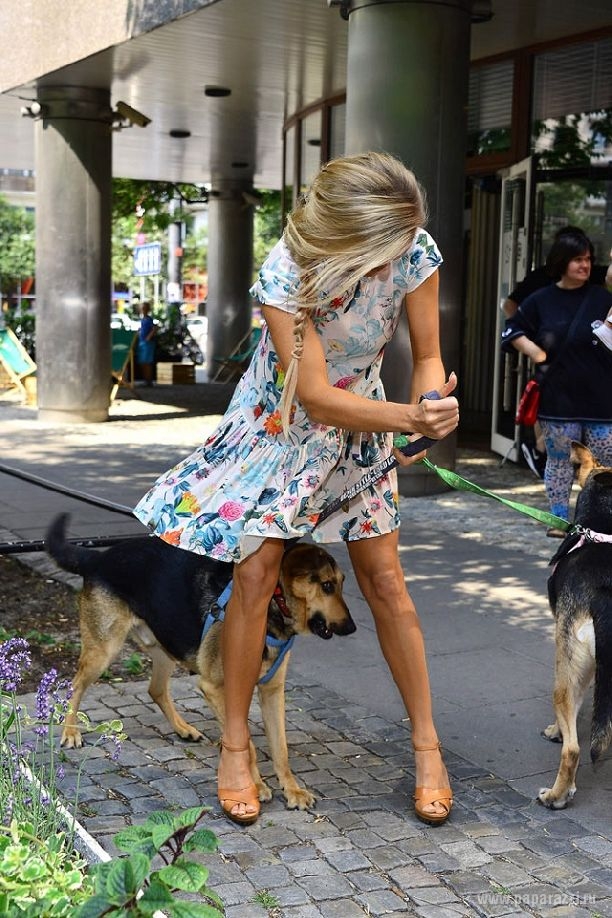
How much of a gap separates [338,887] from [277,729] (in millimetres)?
747

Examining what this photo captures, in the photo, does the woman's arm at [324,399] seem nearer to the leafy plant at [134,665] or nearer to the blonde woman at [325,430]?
the blonde woman at [325,430]

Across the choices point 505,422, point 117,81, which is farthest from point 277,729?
point 117,81

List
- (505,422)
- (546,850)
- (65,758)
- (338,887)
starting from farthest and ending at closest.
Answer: (505,422), (65,758), (546,850), (338,887)

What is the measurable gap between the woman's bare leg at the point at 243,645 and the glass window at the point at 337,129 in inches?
454

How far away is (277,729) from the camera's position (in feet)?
12.8

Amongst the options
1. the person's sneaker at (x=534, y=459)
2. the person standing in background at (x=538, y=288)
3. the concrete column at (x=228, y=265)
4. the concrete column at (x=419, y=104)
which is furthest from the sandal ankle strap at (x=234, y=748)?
the concrete column at (x=228, y=265)

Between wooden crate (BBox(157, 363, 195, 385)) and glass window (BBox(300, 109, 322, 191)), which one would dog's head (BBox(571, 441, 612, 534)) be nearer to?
glass window (BBox(300, 109, 322, 191))

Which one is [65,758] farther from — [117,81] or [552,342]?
[117,81]

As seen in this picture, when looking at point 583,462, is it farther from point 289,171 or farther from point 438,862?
point 289,171

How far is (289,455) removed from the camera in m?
3.68

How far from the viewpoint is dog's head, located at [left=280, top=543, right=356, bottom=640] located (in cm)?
380

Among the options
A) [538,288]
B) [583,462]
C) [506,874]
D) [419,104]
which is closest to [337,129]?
[419,104]

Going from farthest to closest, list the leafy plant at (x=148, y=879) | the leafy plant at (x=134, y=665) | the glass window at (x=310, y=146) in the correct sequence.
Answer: the glass window at (x=310, y=146) < the leafy plant at (x=134, y=665) < the leafy plant at (x=148, y=879)

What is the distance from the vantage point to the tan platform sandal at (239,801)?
3643 mm
